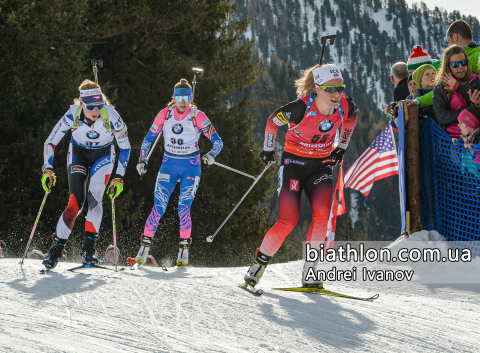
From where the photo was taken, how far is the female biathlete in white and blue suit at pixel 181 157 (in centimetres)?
700

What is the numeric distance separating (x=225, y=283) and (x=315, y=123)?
1.90 m

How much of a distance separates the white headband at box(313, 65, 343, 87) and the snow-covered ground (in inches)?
82.3

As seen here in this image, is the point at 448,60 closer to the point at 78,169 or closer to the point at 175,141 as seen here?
the point at 175,141

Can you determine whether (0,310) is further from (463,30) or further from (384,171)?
(463,30)

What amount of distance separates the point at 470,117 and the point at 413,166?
0.99 metres

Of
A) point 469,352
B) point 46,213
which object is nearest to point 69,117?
point 469,352

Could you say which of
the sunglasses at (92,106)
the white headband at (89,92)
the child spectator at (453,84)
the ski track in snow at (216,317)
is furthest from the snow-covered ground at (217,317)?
the white headband at (89,92)

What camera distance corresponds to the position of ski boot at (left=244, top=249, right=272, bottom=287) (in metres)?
4.91

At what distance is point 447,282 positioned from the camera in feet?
16.9

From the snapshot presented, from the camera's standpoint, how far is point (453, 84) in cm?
508

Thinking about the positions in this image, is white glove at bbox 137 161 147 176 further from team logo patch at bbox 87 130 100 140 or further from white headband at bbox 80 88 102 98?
white headband at bbox 80 88 102 98

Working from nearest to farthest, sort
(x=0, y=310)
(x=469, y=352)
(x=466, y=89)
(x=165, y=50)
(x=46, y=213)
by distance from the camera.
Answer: (x=469, y=352)
(x=0, y=310)
(x=466, y=89)
(x=46, y=213)
(x=165, y=50)

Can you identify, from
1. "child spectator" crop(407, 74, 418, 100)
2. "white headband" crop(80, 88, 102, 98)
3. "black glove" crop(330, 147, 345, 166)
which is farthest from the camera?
"child spectator" crop(407, 74, 418, 100)

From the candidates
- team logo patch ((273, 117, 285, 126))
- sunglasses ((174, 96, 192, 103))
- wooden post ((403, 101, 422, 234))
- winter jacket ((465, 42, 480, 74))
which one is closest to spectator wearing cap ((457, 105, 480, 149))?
wooden post ((403, 101, 422, 234))
